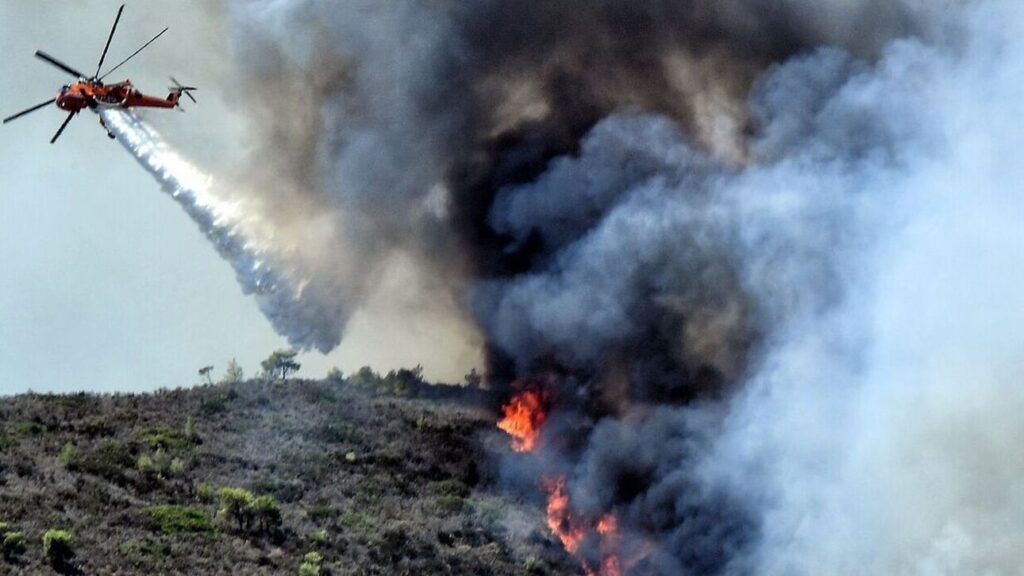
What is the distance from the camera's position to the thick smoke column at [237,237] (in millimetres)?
82625

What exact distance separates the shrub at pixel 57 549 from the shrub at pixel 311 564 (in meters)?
9.26

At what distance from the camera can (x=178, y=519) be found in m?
73.8

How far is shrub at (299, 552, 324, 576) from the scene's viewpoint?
70.2m

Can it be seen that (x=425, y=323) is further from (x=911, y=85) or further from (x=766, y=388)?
(x=911, y=85)

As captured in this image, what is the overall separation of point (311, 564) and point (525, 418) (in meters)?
19.2

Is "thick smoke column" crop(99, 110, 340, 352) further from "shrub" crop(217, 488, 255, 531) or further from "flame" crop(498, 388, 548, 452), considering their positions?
"flame" crop(498, 388, 548, 452)

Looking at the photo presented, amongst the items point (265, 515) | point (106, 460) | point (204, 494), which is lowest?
point (265, 515)

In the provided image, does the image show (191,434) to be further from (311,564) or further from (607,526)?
(607,526)

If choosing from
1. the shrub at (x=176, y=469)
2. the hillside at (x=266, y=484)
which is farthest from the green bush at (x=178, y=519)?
the shrub at (x=176, y=469)

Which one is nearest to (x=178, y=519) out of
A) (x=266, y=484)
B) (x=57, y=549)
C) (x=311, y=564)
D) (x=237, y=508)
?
(x=237, y=508)

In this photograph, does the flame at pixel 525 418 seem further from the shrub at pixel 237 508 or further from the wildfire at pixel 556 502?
the shrub at pixel 237 508

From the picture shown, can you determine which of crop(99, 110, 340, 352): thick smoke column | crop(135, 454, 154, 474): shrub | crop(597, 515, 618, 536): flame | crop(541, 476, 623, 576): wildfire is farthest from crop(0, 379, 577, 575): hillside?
crop(99, 110, 340, 352): thick smoke column

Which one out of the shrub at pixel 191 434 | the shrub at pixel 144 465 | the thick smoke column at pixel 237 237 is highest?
the thick smoke column at pixel 237 237

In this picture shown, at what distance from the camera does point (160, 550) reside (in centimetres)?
6962
